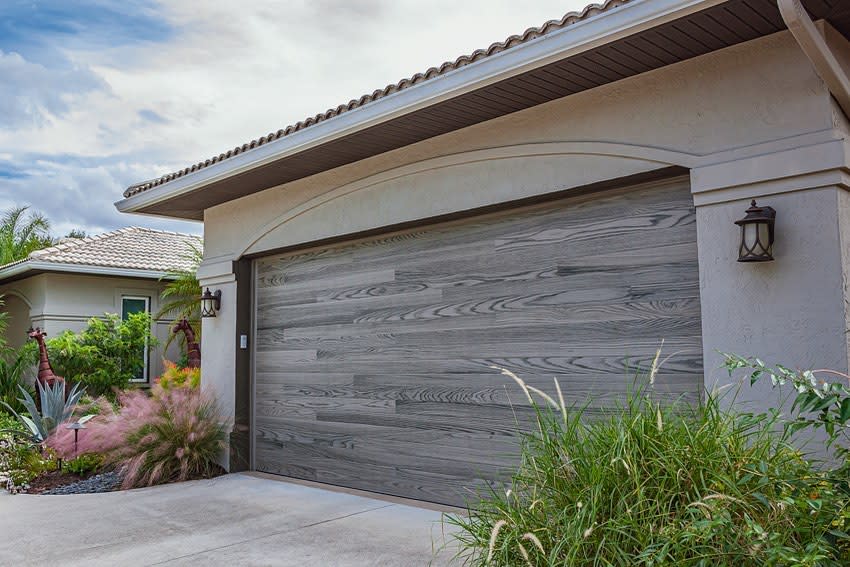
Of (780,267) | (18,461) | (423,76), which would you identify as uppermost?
(423,76)

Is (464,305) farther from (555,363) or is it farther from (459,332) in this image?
(555,363)

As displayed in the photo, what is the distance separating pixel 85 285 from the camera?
43.5 ft

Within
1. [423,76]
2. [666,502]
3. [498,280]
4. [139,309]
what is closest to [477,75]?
[423,76]

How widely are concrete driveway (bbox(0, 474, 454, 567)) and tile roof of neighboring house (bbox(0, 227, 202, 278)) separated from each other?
644 centimetres

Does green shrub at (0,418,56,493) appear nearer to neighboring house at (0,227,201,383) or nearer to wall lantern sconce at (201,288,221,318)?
wall lantern sconce at (201,288,221,318)

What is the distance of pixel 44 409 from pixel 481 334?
5.85m

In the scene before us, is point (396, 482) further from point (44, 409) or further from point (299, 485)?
point (44, 409)

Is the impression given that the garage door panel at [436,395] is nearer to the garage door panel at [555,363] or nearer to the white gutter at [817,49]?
the garage door panel at [555,363]

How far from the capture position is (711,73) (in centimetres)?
457

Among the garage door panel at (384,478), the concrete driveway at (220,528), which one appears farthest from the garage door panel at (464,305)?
the concrete driveway at (220,528)

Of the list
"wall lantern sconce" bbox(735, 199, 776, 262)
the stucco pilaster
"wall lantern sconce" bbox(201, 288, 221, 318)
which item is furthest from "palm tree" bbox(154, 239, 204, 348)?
"wall lantern sconce" bbox(735, 199, 776, 262)

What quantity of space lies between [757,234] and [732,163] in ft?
1.67

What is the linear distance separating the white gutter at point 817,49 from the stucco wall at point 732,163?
0.31ft

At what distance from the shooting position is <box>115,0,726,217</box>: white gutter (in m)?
4.02
